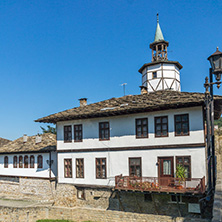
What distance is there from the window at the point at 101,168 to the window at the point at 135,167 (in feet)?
7.24

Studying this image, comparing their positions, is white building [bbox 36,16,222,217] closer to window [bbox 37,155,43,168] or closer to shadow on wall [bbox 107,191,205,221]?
shadow on wall [bbox 107,191,205,221]

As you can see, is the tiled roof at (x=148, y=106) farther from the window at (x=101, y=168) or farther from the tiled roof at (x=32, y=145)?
the tiled roof at (x=32, y=145)

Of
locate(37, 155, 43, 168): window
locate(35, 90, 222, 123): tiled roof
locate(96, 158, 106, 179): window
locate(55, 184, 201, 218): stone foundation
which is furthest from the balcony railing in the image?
locate(37, 155, 43, 168): window

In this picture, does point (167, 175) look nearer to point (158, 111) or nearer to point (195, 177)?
point (195, 177)

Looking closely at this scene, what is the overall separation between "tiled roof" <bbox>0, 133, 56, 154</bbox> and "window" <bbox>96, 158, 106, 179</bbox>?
6.40 m

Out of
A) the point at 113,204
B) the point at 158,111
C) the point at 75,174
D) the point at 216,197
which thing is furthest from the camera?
the point at 75,174

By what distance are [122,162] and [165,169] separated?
326 centimetres

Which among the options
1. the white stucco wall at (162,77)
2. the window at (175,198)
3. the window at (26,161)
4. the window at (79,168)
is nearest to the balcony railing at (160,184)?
the window at (175,198)

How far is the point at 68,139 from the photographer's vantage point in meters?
22.2

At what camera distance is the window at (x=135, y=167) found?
61.5 feet

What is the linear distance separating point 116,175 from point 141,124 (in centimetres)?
419

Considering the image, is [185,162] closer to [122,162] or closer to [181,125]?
[181,125]

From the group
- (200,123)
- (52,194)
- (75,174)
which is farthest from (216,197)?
(52,194)

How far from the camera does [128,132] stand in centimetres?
1941
